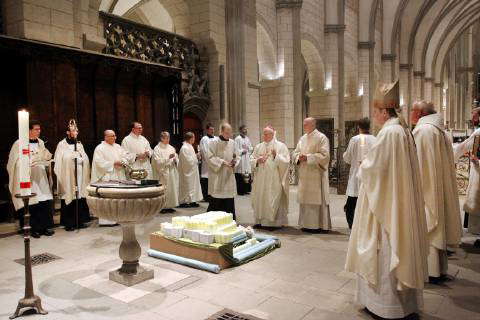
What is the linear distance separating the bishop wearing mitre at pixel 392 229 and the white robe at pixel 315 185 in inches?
113

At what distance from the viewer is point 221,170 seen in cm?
636

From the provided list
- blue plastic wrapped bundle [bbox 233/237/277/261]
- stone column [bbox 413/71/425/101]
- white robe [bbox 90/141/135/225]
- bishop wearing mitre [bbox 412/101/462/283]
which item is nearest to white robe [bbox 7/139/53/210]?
white robe [bbox 90/141/135/225]

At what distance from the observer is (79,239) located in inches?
222

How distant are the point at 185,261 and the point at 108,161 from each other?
2.95m

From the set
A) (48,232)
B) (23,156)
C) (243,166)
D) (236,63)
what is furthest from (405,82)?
(23,156)

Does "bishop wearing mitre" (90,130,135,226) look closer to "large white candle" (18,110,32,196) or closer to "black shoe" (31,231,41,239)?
"black shoe" (31,231,41,239)

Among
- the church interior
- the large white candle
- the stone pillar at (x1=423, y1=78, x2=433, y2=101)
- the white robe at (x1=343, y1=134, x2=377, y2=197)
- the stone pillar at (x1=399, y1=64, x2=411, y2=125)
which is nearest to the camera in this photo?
the large white candle

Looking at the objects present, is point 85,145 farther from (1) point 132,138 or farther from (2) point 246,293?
(2) point 246,293

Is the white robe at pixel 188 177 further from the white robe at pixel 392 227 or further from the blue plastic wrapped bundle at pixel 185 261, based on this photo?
the white robe at pixel 392 227

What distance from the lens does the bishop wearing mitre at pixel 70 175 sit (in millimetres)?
6270

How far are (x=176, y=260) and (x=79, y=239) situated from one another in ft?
6.26

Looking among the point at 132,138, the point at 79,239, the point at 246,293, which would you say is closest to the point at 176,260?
the point at 246,293

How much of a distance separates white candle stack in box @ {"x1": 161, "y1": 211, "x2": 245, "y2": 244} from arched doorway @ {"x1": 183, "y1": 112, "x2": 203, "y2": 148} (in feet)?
20.4

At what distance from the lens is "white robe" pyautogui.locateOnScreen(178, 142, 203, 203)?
336 inches
